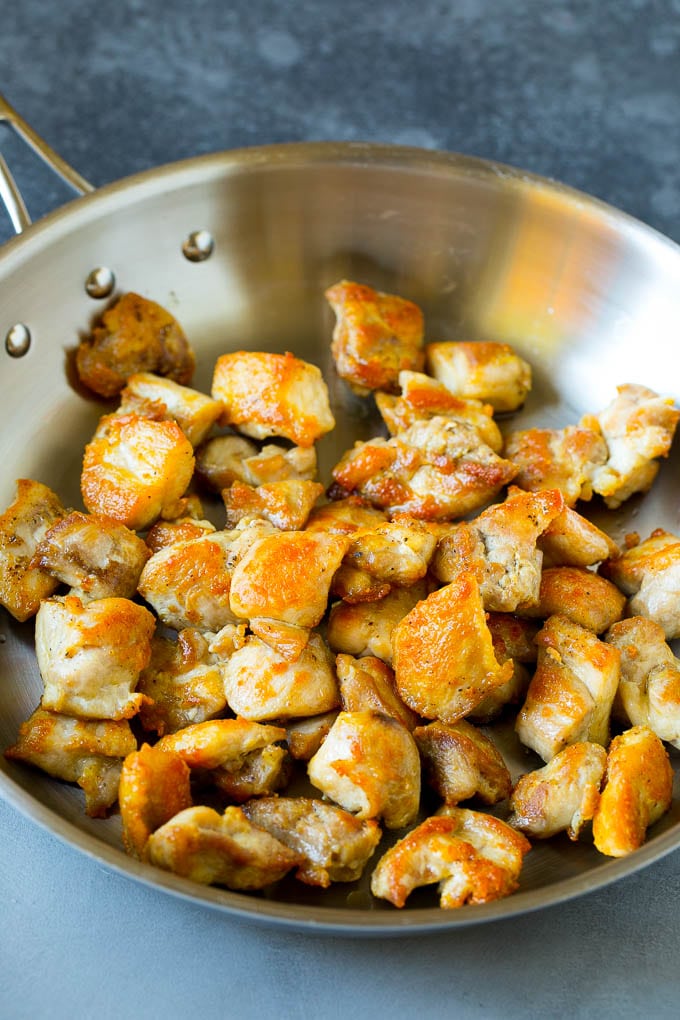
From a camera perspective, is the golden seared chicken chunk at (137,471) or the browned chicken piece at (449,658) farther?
the golden seared chicken chunk at (137,471)

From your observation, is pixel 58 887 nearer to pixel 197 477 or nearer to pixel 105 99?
pixel 197 477

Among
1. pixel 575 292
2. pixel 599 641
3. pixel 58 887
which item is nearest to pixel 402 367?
pixel 575 292

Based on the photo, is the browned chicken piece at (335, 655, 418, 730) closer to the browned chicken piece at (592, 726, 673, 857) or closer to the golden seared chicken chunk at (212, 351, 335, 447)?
the browned chicken piece at (592, 726, 673, 857)

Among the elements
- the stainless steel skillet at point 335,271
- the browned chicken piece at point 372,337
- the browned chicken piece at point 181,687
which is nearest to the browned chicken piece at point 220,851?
the browned chicken piece at point 181,687

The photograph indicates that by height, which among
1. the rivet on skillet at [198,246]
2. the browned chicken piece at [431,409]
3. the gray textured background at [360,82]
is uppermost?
the gray textured background at [360,82]

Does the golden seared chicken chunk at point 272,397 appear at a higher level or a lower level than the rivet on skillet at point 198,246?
lower

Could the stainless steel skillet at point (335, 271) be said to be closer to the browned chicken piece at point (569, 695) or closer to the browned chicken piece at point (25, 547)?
the browned chicken piece at point (25, 547)
